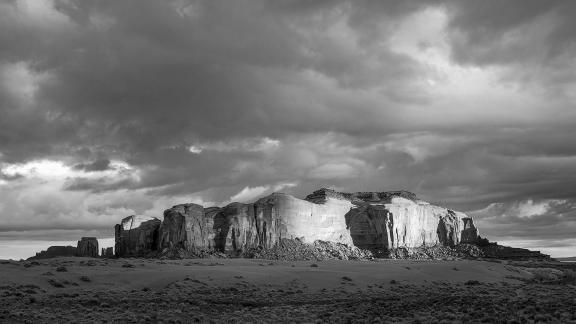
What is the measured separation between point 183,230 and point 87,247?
2366cm

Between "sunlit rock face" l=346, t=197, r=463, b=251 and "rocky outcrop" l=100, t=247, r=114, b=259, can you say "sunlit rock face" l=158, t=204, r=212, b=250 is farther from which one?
"sunlit rock face" l=346, t=197, r=463, b=251

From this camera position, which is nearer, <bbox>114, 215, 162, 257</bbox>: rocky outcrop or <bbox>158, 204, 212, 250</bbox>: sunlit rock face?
<bbox>158, 204, 212, 250</bbox>: sunlit rock face

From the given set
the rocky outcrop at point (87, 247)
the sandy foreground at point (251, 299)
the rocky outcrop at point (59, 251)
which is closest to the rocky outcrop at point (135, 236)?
the rocky outcrop at point (87, 247)

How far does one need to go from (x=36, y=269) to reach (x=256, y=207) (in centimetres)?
8172

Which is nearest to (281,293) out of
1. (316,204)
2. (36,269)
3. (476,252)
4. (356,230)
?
(36,269)

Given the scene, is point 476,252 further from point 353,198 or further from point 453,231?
point 353,198

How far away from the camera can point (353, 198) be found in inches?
7598

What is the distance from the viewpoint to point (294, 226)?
141m

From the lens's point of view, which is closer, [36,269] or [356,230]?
[36,269]

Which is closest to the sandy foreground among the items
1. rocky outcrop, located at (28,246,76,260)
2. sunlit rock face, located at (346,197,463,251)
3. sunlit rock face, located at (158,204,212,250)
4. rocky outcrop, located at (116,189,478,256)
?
sunlit rock face, located at (158,204,212,250)

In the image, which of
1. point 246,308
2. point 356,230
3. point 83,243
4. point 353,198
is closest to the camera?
point 246,308

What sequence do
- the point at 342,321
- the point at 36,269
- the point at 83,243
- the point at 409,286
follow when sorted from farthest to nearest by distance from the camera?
the point at 83,243
the point at 409,286
the point at 36,269
the point at 342,321

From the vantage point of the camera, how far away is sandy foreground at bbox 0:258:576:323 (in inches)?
1329

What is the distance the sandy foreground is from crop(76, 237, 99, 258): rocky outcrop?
65246mm
